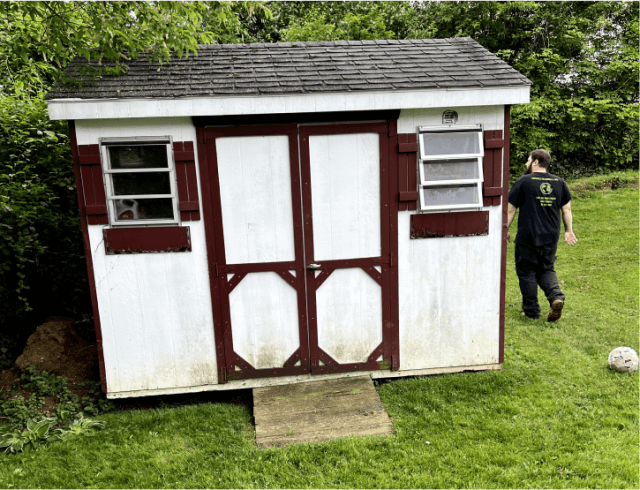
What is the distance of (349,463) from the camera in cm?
388

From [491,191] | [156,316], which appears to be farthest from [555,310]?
[156,316]

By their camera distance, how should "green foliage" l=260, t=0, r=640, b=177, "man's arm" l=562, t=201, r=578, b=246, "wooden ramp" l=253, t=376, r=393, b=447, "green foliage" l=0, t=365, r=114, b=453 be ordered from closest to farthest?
"wooden ramp" l=253, t=376, r=393, b=447, "green foliage" l=0, t=365, r=114, b=453, "man's arm" l=562, t=201, r=578, b=246, "green foliage" l=260, t=0, r=640, b=177

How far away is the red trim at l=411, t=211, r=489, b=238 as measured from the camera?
192 inches

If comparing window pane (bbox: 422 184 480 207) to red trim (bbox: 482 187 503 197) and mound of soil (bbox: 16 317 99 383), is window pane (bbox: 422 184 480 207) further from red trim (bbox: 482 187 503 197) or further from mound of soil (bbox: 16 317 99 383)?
→ mound of soil (bbox: 16 317 99 383)

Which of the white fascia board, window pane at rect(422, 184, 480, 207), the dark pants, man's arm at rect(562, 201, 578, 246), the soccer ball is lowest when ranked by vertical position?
the soccer ball

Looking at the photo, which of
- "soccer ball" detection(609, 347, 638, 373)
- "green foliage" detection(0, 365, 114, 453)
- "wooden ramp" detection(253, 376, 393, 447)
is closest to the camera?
"wooden ramp" detection(253, 376, 393, 447)

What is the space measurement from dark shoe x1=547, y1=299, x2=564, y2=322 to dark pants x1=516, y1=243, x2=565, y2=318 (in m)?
0.06

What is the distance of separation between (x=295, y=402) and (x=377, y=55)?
3771 mm

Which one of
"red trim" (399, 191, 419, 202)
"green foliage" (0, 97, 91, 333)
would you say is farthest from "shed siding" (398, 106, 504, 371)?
"green foliage" (0, 97, 91, 333)

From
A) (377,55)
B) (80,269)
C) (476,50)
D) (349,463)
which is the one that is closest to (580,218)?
(476,50)

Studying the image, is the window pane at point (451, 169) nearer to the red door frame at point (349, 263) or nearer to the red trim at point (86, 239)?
the red door frame at point (349, 263)

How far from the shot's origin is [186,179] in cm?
458

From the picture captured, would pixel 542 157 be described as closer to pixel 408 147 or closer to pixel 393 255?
pixel 408 147

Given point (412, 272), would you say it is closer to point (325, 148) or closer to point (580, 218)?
point (325, 148)
